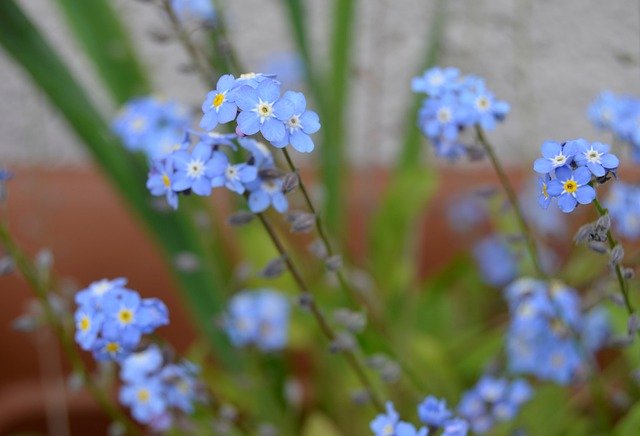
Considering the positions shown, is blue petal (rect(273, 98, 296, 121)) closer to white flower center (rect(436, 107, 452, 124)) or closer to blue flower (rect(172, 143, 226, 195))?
blue flower (rect(172, 143, 226, 195))

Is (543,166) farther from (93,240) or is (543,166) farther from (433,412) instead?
(93,240)

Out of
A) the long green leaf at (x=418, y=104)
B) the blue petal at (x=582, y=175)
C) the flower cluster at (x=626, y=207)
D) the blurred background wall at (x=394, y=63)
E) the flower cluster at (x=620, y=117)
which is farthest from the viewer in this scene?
the blurred background wall at (x=394, y=63)

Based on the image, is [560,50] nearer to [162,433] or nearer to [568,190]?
[162,433]

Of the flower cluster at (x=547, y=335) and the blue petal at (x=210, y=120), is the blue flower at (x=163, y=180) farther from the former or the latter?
the flower cluster at (x=547, y=335)

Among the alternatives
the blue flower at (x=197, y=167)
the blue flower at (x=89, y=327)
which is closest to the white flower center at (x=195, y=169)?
the blue flower at (x=197, y=167)

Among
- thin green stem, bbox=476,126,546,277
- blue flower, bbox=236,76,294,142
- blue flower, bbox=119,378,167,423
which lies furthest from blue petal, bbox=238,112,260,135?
blue flower, bbox=119,378,167,423

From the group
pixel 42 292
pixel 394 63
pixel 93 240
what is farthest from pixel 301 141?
pixel 394 63

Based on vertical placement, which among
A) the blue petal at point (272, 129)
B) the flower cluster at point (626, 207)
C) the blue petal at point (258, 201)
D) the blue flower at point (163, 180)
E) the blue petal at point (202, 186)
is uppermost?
the flower cluster at point (626, 207)
